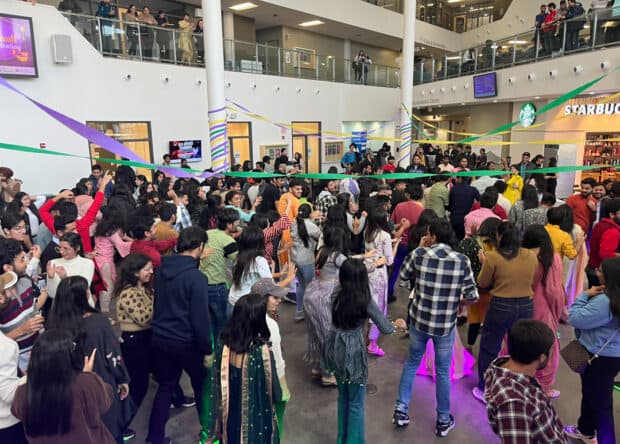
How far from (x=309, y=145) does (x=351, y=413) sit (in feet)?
46.6

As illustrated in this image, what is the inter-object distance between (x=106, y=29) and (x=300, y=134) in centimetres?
758

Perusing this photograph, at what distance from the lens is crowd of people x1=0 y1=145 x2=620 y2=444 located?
1.89 meters

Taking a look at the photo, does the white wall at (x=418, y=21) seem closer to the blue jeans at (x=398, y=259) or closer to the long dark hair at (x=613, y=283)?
the blue jeans at (x=398, y=259)

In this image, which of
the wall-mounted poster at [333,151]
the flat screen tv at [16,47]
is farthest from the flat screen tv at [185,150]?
the wall-mounted poster at [333,151]

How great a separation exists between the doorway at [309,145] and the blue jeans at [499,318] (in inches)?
490

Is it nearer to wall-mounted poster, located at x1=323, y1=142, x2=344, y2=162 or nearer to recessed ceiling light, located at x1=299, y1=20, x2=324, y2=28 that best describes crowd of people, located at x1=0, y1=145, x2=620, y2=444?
wall-mounted poster, located at x1=323, y1=142, x2=344, y2=162

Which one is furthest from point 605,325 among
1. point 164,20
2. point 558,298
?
point 164,20

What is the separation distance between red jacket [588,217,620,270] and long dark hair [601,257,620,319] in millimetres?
1363

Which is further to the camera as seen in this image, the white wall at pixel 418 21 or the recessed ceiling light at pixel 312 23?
the recessed ceiling light at pixel 312 23

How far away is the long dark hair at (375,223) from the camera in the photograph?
409 cm

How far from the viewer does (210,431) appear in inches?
89.1

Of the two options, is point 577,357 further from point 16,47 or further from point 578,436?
point 16,47

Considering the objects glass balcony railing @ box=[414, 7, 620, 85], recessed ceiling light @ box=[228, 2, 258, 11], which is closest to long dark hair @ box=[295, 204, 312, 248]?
glass balcony railing @ box=[414, 7, 620, 85]

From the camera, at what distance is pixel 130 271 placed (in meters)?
2.77
